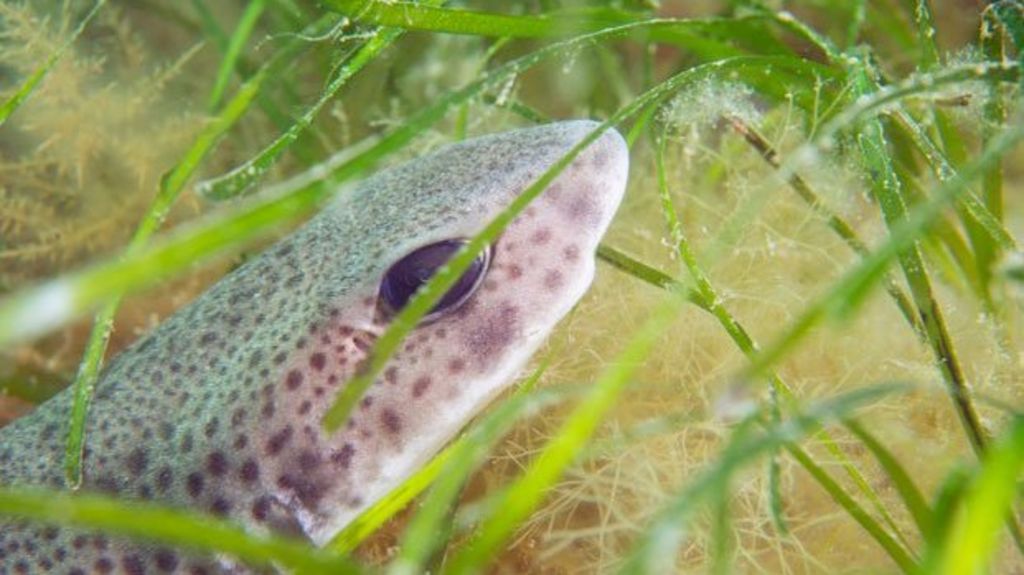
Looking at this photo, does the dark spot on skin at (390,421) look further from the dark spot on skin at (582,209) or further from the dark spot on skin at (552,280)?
the dark spot on skin at (582,209)

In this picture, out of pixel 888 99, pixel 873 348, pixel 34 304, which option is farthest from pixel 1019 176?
pixel 34 304

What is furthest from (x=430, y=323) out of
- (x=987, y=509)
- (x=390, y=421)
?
(x=987, y=509)

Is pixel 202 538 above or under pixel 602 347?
above

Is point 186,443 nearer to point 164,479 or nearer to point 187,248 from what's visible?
point 164,479

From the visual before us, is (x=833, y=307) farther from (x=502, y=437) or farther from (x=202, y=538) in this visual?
(x=502, y=437)

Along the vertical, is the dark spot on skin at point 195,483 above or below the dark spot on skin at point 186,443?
below

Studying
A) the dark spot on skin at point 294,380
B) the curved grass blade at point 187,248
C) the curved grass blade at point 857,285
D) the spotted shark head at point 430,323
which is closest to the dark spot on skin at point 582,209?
the spotted shark head at point 430,323
